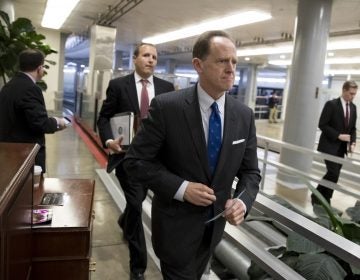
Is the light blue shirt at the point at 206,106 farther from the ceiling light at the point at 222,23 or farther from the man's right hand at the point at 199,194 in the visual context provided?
the ceiling light at the point at 222,23

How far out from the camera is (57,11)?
9.06 metres

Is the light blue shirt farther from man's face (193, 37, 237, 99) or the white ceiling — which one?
the white ceiling

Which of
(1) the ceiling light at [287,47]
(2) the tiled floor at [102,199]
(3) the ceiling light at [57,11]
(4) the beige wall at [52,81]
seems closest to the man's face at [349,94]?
(2) the tiled floor at [102,199]

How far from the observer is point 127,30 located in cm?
1198

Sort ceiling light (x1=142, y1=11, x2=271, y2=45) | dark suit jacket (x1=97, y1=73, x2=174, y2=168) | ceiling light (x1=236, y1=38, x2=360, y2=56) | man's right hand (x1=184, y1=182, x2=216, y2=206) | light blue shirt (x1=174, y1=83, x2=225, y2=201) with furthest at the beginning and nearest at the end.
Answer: ceiling light (x1=236, y1=38, x2=360, y2=56)
ceiling light (x1=142, y1=11, x2=271, y2=45)
dark suit jacket (x1=97, y1=73, x2=174, y2=168)
light blue shirt (x1=174, y1=83, x2=225, y2=201)
man's right hand (x1=184, y1=182, x2=216, y2=206)

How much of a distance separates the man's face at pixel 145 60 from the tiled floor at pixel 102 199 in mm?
1411

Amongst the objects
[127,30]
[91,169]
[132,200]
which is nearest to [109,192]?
[91,169]

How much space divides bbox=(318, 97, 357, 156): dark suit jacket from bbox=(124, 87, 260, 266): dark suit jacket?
11.6 feet

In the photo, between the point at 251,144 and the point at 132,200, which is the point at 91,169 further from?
the point at 251,144

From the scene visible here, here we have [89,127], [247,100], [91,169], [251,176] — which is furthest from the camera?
[247,100]

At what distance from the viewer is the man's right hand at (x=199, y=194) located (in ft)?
4.38

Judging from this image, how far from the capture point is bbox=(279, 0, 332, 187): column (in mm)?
5754

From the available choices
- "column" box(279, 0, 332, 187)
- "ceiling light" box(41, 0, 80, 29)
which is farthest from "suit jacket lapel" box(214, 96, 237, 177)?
"ceiling light" box(41, 0, 80, 29)

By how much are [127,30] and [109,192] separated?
877cm
